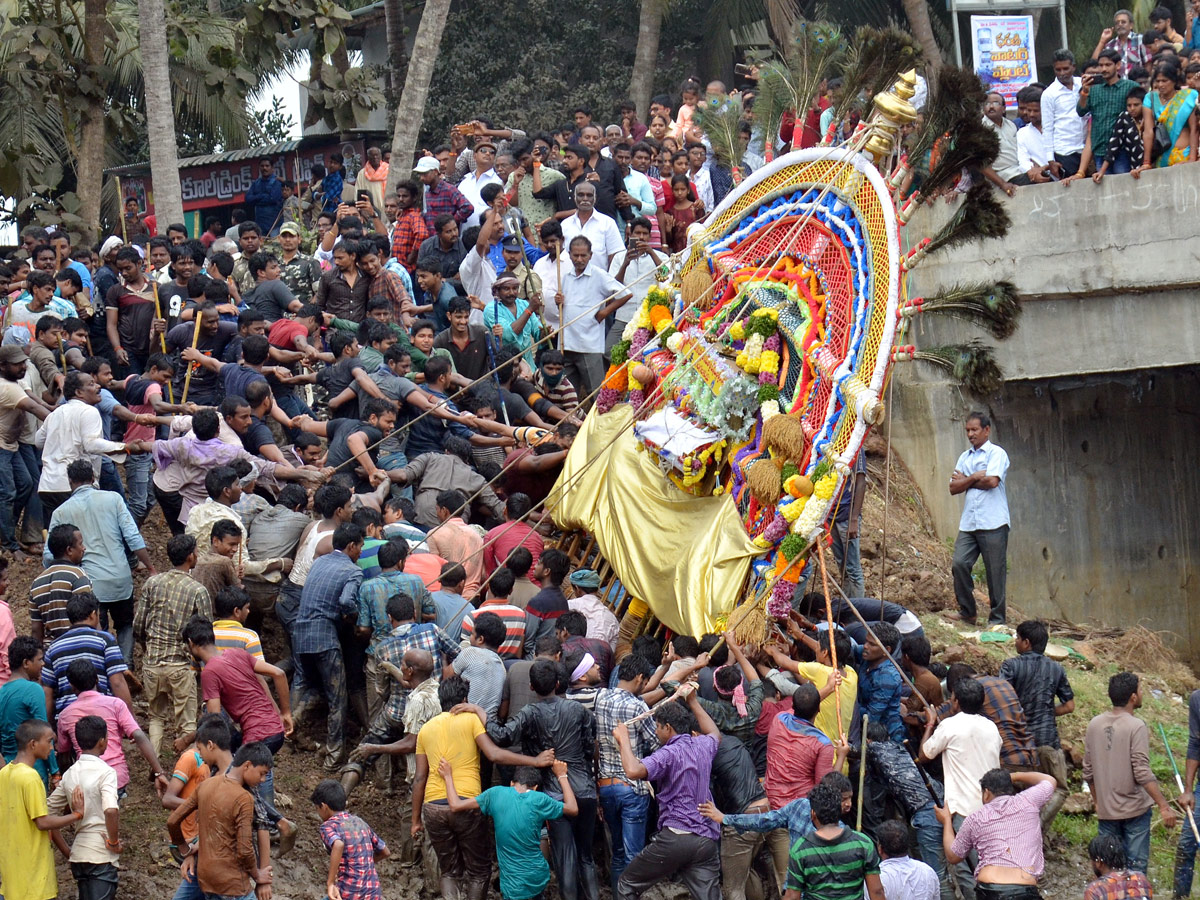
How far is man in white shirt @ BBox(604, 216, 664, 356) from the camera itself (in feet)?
46.2

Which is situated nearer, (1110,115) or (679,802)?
(679,802)

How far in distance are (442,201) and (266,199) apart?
5349mm

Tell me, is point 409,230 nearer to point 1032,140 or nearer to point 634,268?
point 634,268

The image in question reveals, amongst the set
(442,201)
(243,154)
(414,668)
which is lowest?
(414,668)

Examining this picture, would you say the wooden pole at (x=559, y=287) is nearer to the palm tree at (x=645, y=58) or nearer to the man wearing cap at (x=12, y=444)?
the man wearing cap at (x=12, y=444)

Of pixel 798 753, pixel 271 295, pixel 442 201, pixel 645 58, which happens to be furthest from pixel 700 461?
pixel 645 58

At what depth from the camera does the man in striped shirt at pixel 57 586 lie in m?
8.62

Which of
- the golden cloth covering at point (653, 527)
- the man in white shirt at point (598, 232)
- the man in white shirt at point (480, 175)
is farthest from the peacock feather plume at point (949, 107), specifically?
the man in white shirt at point (480, 175)

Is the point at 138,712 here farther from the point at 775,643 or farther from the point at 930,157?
the point at 930,157

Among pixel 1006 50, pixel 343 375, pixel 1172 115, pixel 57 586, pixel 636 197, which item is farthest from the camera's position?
pixel 1006 50

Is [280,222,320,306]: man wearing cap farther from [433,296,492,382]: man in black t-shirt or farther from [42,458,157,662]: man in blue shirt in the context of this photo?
[42,458,157,662]: man in blue shirt

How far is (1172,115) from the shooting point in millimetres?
13578

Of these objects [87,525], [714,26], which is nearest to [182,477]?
[87,525]

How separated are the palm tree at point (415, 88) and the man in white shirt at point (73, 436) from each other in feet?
25.0
